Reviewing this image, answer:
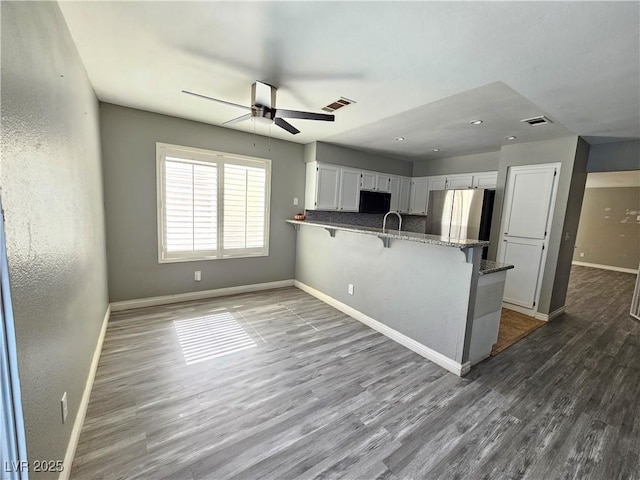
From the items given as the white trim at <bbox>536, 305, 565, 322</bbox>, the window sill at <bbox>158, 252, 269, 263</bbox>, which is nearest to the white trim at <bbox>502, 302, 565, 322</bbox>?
the white trim at <bbox>536, 305, 565, 322</bbox>

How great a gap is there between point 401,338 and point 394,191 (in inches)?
132

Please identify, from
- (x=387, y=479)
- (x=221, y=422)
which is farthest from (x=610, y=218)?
(x=221, y=422)

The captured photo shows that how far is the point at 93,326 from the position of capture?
228cm

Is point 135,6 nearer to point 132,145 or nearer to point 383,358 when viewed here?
point 132,145

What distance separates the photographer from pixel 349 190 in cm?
484

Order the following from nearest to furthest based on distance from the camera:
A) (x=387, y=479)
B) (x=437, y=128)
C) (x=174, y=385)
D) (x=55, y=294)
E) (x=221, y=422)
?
(x=55, y=294) < (x=387, y=479) < (x=221, y=422) < (x=174, y=385) < (x=437, y=128)

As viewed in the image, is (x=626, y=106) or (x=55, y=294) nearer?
(x=55, y=294)

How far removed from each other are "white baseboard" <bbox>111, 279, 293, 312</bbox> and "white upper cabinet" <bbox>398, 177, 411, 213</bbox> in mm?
2813

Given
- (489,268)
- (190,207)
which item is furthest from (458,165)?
(190,207)

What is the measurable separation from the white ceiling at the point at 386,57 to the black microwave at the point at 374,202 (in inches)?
78.8

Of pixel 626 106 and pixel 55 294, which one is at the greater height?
pixel 626 106

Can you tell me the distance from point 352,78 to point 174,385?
2880mm

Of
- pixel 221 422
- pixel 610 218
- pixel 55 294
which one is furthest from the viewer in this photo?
pixel 610 218

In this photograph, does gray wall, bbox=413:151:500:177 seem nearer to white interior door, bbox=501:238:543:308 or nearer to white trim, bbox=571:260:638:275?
white interior door, bbox=501:238:543:308
